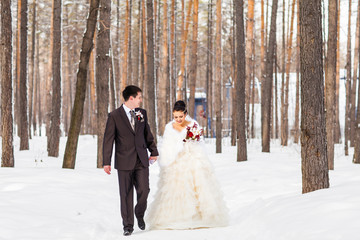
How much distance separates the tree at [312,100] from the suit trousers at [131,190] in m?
2.54

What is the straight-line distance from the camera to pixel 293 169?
11977mm

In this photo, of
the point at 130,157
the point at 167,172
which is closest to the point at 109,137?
the point at 130,157

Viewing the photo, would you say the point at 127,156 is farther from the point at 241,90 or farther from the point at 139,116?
the point at 241,90

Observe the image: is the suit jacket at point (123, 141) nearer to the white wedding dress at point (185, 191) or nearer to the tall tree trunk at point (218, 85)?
the white wedding dress at point (185, 191)

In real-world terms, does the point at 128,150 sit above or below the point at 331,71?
below

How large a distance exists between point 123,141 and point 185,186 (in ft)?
4.18

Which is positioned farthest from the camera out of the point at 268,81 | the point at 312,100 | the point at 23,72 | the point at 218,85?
the point at 218,85

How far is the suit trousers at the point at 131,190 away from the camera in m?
5.89

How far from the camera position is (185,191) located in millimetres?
6477

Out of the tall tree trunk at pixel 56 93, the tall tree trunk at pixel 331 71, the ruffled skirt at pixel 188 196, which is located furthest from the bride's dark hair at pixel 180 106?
the tall tree trunk at pixel 56 93

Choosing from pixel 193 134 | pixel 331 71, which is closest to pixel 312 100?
pixel 193 134

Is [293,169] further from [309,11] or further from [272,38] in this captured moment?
[272,38]

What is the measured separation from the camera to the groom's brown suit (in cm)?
589

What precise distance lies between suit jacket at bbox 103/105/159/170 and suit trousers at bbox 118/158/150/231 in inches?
4.4
